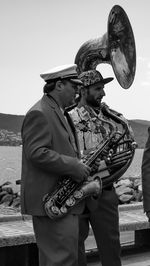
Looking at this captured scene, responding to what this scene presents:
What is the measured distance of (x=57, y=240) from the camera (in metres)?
3.23

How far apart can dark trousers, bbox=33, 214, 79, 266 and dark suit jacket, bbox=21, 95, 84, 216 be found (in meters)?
0.09

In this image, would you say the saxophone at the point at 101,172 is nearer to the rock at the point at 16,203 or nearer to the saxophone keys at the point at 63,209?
the saxophone keys at the point at 63,209

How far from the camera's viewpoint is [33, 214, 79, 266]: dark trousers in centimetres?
322

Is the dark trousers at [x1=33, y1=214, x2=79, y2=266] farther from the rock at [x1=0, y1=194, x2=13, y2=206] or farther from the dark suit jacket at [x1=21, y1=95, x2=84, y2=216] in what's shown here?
the rock at [x1=0, y1=194, x2=13, y2=206]

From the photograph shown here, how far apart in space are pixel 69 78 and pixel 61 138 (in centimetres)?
38

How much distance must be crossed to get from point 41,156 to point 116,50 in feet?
7.35

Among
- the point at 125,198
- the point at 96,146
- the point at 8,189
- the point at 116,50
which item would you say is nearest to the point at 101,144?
the point at 96,146

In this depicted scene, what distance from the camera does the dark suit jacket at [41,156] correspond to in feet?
10.7

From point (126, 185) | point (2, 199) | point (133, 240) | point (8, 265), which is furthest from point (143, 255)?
point (2, 199)

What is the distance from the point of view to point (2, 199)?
58.7ft

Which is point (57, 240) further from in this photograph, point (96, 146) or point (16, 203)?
point (16, 203)

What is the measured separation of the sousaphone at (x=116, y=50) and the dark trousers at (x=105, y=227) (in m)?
A: 1.18

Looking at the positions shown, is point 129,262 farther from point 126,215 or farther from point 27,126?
point 27,126

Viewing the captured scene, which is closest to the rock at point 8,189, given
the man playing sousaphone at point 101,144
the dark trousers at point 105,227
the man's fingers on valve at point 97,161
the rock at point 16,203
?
the rock at point 16,203
